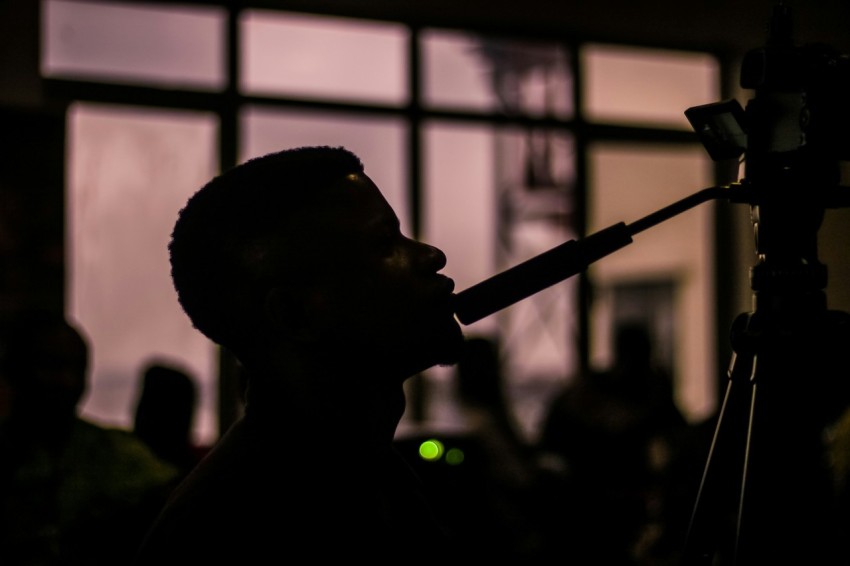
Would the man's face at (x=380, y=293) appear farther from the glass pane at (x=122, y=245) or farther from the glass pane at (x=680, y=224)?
the glass pane at (x=680, y=224)

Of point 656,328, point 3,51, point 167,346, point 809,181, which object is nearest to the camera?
point 809,181

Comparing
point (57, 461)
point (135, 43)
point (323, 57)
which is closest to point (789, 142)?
point (57, 461)

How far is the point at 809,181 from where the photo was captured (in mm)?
999

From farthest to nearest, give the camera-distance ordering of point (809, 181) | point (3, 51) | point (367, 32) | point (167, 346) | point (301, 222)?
point (367, 32)
point (167, 346)
point (3, 51)
point (809, 181)
point (301, 222)

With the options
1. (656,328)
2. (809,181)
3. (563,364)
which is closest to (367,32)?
(563,364)

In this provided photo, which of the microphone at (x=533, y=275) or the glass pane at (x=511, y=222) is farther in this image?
the glass pane at (x=511, y=222)

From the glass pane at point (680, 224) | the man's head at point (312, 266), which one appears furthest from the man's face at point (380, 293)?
the glass pane at point (680, 224)

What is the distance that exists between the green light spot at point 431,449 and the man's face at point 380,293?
1865 millimetres

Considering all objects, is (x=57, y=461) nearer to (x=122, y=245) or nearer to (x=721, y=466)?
(x=721, y=466)

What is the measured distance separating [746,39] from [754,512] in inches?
229

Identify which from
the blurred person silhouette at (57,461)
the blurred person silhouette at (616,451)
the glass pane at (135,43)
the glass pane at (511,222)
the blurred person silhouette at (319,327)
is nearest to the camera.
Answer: the blurred person silhouette at (319,327)

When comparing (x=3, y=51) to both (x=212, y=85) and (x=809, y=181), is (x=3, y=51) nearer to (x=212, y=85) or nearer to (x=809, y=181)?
(x=212, y=85)

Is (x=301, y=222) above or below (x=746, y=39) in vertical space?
below

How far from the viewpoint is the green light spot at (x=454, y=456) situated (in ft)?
9.11
